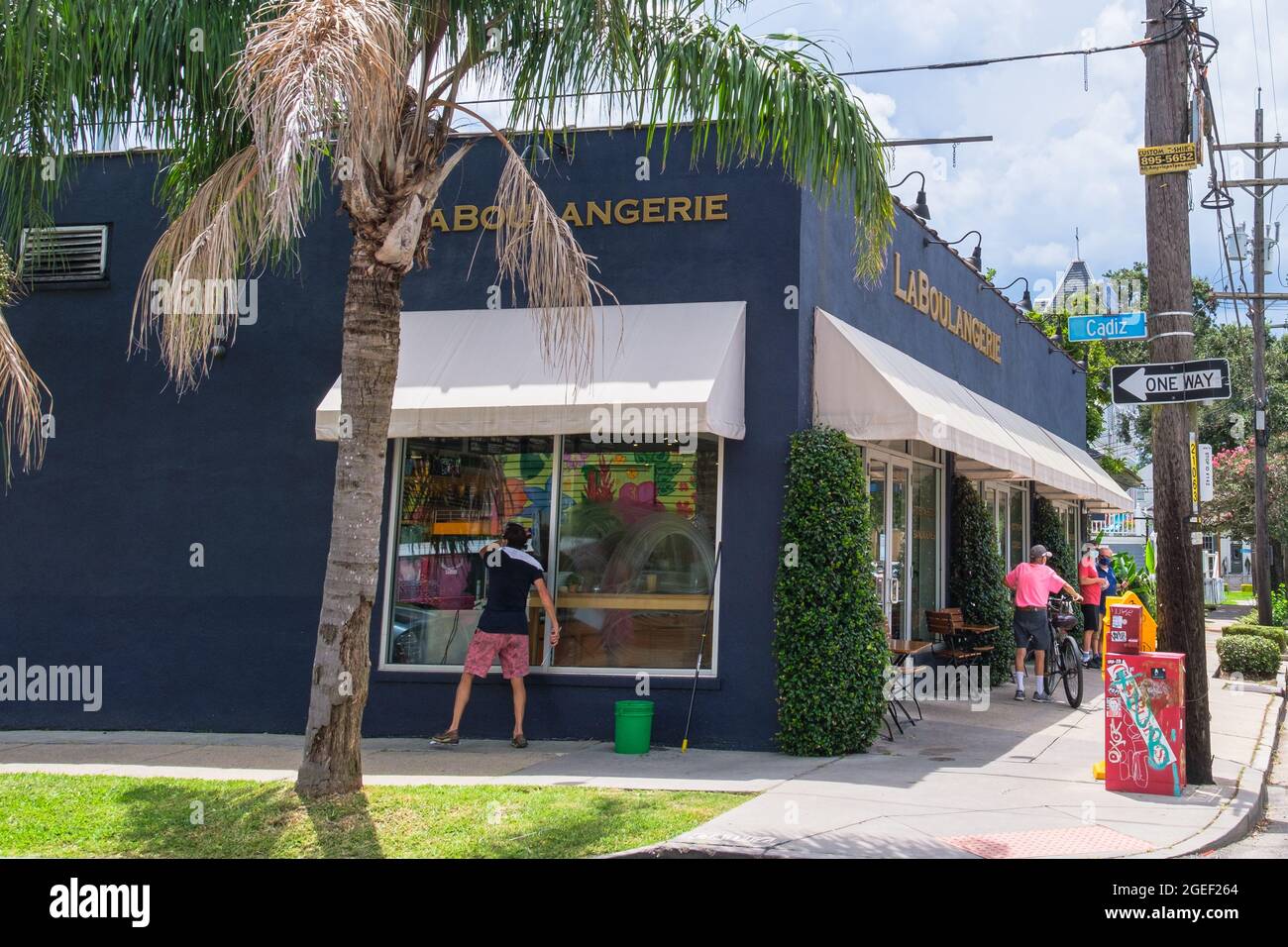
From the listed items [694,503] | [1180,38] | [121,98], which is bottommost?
[694,503]

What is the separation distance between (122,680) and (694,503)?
19.7 feet

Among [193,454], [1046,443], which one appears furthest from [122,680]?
[1046,443]

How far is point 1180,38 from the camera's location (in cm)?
956

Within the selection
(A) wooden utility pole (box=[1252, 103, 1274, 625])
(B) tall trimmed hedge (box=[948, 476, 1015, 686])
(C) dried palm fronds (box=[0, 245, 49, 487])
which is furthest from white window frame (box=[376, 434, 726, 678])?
(A) wooden utility pole (box=[1252, 103, 1274, 625])

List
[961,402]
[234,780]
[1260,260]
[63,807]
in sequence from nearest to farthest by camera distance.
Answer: [63,807]
[234,780]
[961,402]
[1260,260]

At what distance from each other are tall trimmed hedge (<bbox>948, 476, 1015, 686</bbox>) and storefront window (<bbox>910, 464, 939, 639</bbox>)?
366 mm

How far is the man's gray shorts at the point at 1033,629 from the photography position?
1322cm

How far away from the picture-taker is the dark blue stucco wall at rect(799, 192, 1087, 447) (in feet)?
35.7

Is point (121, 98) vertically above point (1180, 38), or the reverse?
point (1180, 38)

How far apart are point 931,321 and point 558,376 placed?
233 inches

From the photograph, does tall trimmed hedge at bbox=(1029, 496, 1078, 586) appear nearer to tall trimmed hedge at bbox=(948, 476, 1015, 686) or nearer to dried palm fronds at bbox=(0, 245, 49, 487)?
tall trimmed hedge at bbox=(948, 476, 1015, 686)

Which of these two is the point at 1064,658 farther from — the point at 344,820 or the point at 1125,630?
the point at 344,820
